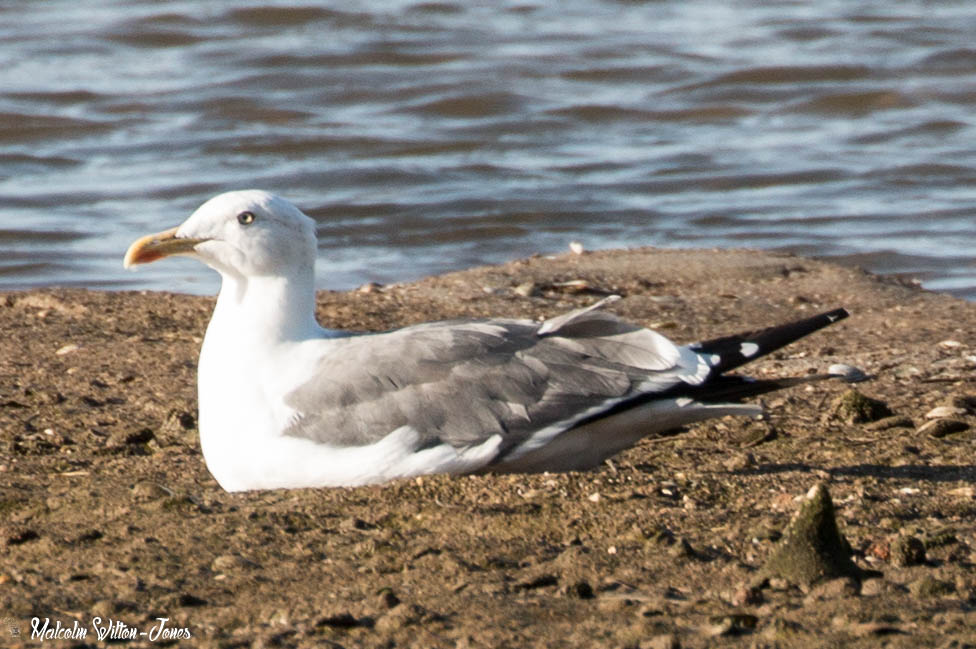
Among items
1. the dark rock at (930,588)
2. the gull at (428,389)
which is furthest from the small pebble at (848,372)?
the dark rock at (930,588)

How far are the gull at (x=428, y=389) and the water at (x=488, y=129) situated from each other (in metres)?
4.71

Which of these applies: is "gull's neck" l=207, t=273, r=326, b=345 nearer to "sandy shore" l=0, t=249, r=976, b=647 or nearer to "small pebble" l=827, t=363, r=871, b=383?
"sandy shore" l=0, t=249, r=976, b=647

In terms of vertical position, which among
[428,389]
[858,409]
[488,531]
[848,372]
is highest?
[428,389]

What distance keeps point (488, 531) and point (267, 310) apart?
108 cm

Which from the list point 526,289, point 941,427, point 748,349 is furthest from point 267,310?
point 526,289

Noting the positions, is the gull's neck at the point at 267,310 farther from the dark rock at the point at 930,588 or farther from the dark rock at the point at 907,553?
the dark rock at the point at 930,588

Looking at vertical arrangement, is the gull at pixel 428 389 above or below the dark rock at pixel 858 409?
above

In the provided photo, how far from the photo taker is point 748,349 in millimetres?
4480

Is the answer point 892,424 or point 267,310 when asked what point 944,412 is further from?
point 267,310

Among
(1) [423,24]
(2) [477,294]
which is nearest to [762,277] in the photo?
(2) [477,294]

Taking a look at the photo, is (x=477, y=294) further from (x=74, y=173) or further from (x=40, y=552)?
(x=74, y=173)

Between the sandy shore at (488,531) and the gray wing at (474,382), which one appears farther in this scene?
the gray wing at (474,382)

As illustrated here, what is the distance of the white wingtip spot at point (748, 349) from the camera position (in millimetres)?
4469

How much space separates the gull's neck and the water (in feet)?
15.0
